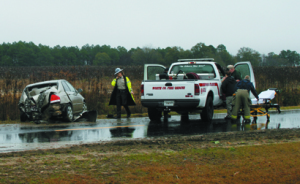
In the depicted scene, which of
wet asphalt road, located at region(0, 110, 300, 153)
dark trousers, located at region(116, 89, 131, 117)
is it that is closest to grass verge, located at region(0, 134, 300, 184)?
wet asphalt road, located at region(0, 110, 300, 153)

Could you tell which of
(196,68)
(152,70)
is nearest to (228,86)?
(196,68)

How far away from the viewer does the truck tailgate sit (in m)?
11.2

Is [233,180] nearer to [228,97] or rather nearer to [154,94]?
[154,94]

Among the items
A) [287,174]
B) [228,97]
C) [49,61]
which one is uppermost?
[49,61]

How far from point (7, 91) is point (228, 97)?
31.9 ft

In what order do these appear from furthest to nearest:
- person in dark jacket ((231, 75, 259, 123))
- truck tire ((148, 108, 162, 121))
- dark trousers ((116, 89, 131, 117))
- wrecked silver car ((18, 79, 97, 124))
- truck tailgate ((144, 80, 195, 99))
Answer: dark trousers ((116, 89, 131, 117)), truck tire ((148, 108, 162, 121)), person in dark jacket ((231, 75, 259, 123)), wrecked silver car ((18, 79, 97, 124)), truck tailgate ((144, 80, 195, 99))

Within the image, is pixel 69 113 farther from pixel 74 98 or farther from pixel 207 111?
pixel 207 111

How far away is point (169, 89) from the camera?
11.5 meters

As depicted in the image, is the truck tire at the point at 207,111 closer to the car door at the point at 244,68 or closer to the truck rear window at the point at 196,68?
the truck rear window at the point at 196,68

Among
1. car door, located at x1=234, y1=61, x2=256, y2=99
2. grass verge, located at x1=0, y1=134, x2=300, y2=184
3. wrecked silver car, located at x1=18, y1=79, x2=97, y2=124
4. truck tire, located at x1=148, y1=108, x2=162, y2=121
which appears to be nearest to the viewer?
grass verge, located at x1=0, y1=134, x2=300, y2=184

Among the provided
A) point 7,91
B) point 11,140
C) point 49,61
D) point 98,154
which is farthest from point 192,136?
point 49,61

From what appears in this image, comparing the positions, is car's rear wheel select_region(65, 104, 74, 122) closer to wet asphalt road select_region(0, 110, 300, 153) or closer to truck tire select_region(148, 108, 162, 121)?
wet asphalt road select_region(0, 110, 300, 153)

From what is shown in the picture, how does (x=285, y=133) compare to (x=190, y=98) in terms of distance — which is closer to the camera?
(x=285, y=133)

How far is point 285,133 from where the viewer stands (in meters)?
9.12
